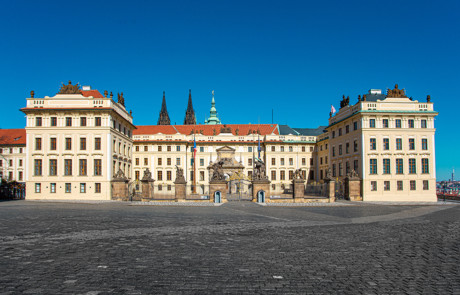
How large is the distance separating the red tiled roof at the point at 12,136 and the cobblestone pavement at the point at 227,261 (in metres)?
61.6

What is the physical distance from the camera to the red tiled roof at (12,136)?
69.8m

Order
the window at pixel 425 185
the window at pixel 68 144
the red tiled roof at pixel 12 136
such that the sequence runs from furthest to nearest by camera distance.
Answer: the red tiled roof at pixel 12 136, the window at pixel 68 144, the window at pixel 425 185

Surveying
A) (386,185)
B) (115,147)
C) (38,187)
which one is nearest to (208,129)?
(115,147)

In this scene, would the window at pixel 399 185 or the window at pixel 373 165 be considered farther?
the window at pixel 373 165

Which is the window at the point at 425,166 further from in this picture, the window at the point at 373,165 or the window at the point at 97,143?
the window at the point at 97,143

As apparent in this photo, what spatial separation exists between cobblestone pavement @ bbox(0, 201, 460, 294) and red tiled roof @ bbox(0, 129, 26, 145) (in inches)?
2425

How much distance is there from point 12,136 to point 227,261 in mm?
73192

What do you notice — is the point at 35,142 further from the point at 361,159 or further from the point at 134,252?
the point at 134,252

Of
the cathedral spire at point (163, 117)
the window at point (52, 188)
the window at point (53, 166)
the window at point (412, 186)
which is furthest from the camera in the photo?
the cathedral spire at point (163, 117)

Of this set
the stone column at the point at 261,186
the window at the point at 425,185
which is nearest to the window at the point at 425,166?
the window at the point at 425,185

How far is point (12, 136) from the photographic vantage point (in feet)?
234

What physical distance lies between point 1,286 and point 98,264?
2194 mm

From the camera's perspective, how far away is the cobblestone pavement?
7191 millimetres

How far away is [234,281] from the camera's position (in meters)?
7.57
